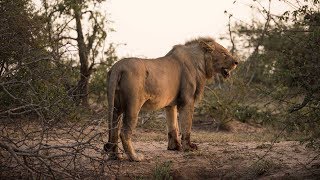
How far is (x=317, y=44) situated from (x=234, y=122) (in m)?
7.67

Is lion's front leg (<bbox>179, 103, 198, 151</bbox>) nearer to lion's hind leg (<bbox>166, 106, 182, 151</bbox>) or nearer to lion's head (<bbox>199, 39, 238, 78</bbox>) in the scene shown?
lion's hind leg (<bbox>166, 106, 182, 151</bbox>)

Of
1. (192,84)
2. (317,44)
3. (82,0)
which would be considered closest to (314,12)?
(317,44)

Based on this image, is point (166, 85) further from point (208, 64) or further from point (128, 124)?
point (208, 64)

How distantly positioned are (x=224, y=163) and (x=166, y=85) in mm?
1496

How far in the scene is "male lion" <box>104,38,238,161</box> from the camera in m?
7.89

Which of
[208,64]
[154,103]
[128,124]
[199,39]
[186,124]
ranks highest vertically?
[199,39]

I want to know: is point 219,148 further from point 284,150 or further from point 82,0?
point 82,0

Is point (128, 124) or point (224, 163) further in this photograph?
point (224, 163)

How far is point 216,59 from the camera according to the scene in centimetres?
977

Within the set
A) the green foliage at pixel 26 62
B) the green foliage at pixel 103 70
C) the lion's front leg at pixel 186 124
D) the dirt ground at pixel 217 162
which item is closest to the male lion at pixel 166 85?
the lion's front leg at pixel 186 124

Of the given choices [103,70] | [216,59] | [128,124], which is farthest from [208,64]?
[103,70]

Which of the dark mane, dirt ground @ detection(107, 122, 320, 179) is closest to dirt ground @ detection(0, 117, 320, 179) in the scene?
dirt ground @ detection(107, 122, 320, 179)

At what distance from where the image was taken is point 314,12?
7.36 m

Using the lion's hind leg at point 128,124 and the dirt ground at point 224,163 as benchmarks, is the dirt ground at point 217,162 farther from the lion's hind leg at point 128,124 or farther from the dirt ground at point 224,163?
the lion's hind leg at point 128,124
